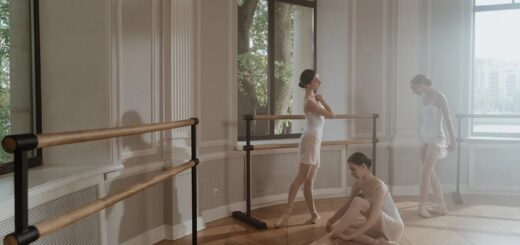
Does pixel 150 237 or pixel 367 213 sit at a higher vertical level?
pixel 367 213

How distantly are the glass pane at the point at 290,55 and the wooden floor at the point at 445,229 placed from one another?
4.03ft

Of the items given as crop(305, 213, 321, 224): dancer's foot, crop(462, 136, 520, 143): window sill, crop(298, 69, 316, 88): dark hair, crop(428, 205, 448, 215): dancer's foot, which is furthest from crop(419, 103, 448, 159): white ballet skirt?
crop(305, 213, 321, 224): dancer's foot

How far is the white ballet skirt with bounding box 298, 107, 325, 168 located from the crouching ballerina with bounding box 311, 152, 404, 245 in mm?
381

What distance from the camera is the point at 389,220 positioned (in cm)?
261

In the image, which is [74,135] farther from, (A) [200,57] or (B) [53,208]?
(A) [200,57]

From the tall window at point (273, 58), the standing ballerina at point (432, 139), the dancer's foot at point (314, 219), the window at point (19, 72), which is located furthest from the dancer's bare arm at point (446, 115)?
the window at point (19, 72)

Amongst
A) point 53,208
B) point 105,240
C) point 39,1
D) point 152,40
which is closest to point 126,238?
point 105,240

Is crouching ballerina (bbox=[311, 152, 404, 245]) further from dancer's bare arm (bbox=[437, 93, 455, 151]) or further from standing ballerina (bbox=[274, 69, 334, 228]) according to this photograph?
dancer's bare arm (bbox=[437, 93, 455, 151])

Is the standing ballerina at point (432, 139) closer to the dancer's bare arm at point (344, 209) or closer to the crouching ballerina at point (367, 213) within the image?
the crouching ballerina at point (367, 213)

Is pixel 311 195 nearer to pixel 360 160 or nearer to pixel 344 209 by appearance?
pixel 344 209

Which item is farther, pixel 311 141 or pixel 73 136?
pixel 311 141

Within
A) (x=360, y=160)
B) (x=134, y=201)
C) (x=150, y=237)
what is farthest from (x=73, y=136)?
(x=360, y=160)

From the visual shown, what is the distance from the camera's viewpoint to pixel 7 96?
2025 millimetres

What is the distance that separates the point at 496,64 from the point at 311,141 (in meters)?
1.29
